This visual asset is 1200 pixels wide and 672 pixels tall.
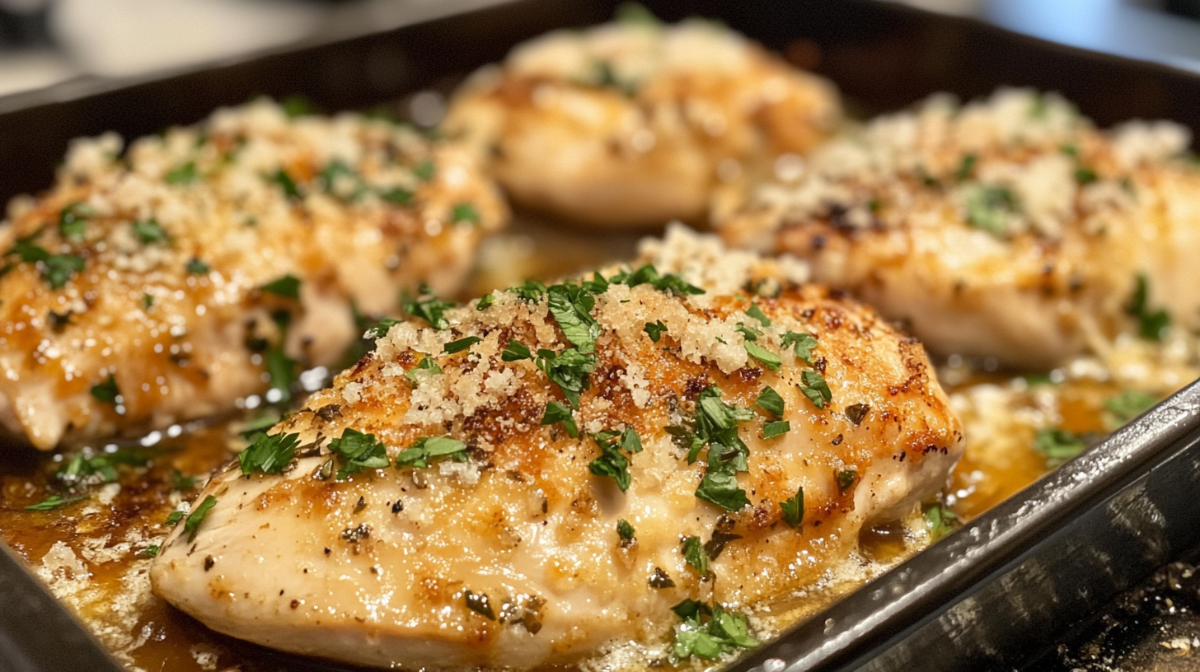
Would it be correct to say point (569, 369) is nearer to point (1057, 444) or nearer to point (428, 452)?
point (428, 452)

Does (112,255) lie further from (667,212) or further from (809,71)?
(809,71)

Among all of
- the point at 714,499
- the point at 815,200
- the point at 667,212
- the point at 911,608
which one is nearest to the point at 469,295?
the point at 667,212

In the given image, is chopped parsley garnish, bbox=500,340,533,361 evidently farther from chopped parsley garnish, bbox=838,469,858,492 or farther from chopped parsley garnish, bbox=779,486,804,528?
chopped parsley garnish, bbox=838,469,858,492

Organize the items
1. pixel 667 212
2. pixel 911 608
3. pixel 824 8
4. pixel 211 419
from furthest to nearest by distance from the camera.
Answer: pixel 824 8, pixel 667 212, pixel 211 419, pixel 911 608

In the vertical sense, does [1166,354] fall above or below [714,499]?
below

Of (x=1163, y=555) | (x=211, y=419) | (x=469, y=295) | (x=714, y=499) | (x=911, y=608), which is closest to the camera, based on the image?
(x=911, y=608)

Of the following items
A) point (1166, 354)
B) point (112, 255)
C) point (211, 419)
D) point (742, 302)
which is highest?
point (742, 302)
